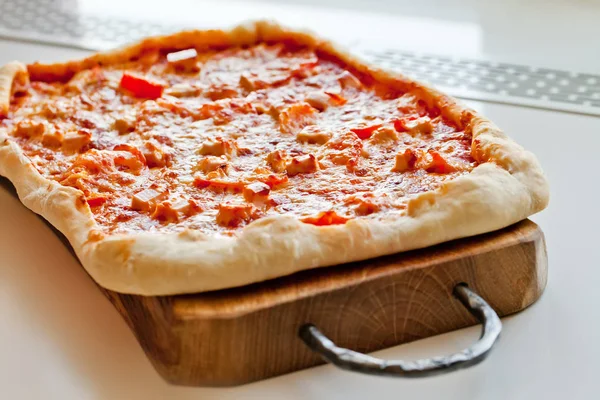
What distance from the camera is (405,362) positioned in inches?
58.9

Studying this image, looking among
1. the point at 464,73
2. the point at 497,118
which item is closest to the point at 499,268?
the point at 497,118

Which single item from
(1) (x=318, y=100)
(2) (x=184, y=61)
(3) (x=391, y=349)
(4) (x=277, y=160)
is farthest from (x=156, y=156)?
(3) (x=391, y=349)

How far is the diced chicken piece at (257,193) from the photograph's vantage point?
6.31 feet

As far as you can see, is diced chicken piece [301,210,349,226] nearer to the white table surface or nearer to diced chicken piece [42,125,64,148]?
the white table surface

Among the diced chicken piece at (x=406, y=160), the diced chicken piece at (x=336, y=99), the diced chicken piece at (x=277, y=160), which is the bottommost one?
the diced chicken piece at (x=277, y=160)

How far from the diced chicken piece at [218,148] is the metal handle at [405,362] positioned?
63 cm

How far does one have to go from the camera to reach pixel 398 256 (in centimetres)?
176

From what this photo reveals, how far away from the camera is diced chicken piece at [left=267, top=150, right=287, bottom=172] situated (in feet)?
6.84

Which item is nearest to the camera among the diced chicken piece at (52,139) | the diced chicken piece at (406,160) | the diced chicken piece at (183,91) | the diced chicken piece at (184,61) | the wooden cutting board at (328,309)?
the wooden cutting board at (328,309)

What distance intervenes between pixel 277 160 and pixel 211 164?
6.0 inches

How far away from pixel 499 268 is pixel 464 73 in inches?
54.8

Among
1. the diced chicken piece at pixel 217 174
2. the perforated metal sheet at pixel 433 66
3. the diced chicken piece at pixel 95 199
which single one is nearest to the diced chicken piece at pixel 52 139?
the diced chicken piece at pixel 95 199

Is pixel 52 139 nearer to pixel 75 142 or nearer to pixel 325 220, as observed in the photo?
pixel 75 142

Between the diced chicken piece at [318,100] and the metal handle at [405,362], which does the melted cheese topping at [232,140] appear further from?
the metal handle at [405,362]
